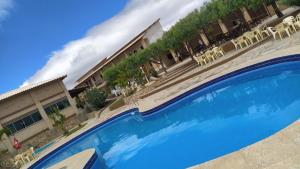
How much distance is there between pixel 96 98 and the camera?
32.6m

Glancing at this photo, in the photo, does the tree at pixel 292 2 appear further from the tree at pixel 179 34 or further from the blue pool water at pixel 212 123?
the blue pool water at pixel 212 123

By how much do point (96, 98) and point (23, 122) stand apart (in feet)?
23.9

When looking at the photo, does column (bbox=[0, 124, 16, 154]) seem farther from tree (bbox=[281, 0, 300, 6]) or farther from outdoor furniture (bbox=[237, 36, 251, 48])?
tree (bbox=[281, 0, 300, 6])

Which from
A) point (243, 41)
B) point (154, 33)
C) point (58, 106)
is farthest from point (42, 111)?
point (154, 33)

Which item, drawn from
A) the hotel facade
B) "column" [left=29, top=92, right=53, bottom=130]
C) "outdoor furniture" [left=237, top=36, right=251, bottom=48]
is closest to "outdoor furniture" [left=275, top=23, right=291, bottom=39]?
"outdoor furniture" [left=237, top=36, right=251, bottom=48]

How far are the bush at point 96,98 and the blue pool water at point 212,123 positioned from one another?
1432cm

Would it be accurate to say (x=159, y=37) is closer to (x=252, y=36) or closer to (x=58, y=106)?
(x=58, y=106)

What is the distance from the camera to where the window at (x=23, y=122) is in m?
29.8

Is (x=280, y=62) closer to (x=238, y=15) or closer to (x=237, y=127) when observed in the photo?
(x=237, y=127)

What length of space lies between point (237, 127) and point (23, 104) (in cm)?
2574

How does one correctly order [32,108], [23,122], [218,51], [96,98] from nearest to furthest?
1. [218,51]
2. [23,122]
3. [32,108]
4. [96,98]

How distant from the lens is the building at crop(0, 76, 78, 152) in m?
29.5

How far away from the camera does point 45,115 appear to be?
32031 mm

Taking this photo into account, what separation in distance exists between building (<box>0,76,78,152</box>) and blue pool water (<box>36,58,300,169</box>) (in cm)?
1455
